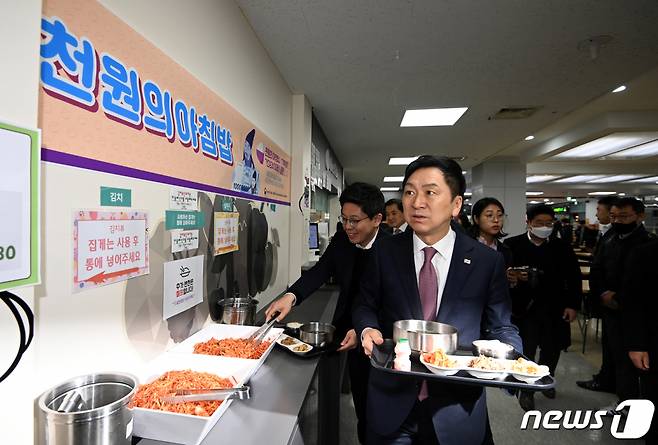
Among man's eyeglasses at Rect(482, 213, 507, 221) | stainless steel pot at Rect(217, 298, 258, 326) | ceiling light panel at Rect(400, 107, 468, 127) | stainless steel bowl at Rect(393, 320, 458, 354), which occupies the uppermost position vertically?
ceiling light panel at Rect(400, 107, 468, 127)

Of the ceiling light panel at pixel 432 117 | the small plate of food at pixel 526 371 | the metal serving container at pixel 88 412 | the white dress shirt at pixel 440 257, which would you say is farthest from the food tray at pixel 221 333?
the ceiling light panel at pixel 432 117

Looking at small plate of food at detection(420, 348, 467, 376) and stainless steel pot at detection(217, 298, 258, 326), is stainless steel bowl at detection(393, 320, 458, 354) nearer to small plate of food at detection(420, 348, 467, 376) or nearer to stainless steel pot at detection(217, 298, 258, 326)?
small plate of food at detection(420, 348, 467, 376)

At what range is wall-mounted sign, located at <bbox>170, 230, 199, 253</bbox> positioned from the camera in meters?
1.36

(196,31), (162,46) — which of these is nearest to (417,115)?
(196,31)

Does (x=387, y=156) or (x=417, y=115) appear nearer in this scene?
(x=417, y=115)

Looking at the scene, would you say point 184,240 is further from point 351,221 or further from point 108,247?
point 351,221

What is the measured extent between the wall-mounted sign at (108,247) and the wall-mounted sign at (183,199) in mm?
170

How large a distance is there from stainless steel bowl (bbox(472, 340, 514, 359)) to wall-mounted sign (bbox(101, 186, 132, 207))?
1258mm

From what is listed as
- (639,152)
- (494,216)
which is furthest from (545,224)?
(639,152)

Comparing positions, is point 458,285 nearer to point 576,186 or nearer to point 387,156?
point 387,156

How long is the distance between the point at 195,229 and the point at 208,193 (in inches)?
8.2

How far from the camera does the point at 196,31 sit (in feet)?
5.03

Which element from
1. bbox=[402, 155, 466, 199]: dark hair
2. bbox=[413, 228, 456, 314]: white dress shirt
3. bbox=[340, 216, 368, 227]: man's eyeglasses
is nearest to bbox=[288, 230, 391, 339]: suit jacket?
bbox=[340, 216, 368, 227]: man's eyeglasses

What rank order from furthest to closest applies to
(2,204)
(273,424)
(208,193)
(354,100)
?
(354,100) < (208,193) < (273,424) < (2,204)
